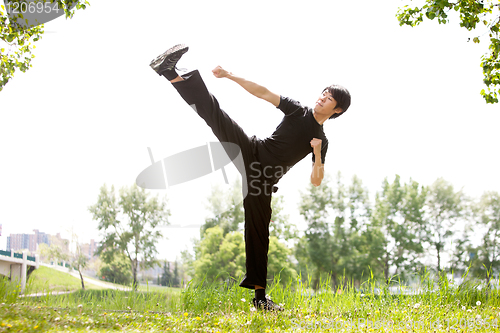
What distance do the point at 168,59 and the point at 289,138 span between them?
4.21 feet

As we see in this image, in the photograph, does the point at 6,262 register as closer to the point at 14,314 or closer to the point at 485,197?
the point at 14,314

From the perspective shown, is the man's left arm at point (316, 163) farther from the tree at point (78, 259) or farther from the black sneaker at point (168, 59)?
the tree at point (78, 259)

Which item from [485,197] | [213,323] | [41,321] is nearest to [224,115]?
[213,323]

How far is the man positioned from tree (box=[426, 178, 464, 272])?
74.5ft

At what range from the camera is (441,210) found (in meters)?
22.4

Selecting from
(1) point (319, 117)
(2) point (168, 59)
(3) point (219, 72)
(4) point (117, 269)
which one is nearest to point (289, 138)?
(1) point (319, 117)

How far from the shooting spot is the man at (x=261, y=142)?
2.89 m

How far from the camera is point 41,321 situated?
246cm

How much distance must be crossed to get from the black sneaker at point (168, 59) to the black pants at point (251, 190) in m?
0.28

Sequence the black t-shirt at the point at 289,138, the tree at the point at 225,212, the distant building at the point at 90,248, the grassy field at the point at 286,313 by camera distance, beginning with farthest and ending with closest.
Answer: the tree at the point at 225,212, the distant building at the point at 90,248, the black t-shirt at the point at 289,138, the grassy field at the point at 286,313

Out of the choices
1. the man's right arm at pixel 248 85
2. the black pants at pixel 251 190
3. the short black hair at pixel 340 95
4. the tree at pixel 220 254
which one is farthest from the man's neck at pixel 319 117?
the tree at pixel 220 254

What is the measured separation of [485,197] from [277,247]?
14163 mm

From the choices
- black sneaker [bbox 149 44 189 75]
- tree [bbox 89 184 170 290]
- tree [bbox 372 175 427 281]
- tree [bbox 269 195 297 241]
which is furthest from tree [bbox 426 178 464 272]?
black sneaker [bbox 149 44 189 75]

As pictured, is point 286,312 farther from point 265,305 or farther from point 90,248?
point 90,248
